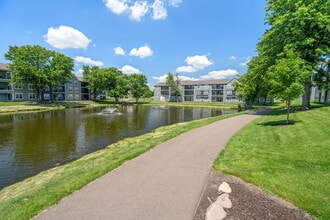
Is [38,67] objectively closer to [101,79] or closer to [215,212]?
[101,79]

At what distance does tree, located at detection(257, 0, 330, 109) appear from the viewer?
65.5 ft

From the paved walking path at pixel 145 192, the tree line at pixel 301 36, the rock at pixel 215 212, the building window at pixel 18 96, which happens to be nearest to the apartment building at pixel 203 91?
→ the tree line at pixel 301 36

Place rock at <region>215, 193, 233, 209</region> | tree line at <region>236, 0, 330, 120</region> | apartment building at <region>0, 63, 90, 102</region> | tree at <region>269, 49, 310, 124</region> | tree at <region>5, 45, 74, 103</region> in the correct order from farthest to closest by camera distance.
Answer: apartment building at <region>0, 63, 90, 102</region> → tree at <region>5, 45, 74, 103</region> → tree line at <region>236, 0, 330, 120</region> → tree at <region>269, 49, 310, 124</region> → rock at <region>215, 193, 233, 209</region>

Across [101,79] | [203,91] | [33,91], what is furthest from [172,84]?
[33,91]

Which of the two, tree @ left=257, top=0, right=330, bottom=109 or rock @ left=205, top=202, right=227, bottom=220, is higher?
tree @ left=257, top=0, right=330, bottom=109

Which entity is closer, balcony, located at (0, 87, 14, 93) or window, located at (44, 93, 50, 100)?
balcony, located at (0, 87, 14, 93)

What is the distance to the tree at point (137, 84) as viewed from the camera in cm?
8025

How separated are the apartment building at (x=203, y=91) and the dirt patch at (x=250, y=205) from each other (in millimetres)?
80116

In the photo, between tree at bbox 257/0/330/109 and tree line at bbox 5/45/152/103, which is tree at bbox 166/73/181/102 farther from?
tree at bbox 257/0/330/109

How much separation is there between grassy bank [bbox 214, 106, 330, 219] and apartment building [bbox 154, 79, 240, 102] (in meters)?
74.0

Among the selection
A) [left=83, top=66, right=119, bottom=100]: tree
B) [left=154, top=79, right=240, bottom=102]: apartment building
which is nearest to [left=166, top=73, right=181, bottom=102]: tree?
[left=154, top=79, right=240, bottom=102]: apartment building

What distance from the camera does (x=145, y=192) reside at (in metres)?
5.70

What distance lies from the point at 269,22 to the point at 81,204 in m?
28.5

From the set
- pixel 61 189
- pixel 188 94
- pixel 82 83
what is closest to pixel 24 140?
pixel 61 189
